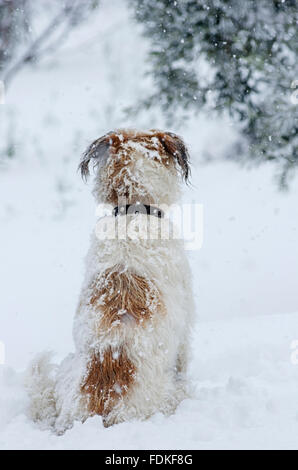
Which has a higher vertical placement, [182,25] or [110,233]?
[182,25]

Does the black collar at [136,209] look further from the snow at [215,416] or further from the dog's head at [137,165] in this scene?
the snow at [215,416]

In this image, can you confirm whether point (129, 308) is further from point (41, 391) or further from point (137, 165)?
point (137, 165)

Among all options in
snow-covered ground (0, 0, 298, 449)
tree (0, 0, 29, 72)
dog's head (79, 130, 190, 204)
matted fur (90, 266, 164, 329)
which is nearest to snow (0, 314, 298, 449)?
snow-covered ground (0, 0, 298, 449)

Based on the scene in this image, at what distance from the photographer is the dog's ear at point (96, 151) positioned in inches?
101

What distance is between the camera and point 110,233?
2402 mm

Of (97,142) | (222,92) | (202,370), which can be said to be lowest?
(202,370)

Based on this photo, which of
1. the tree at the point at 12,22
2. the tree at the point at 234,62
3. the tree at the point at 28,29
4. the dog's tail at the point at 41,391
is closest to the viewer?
the dog's tail at the point at 41,391

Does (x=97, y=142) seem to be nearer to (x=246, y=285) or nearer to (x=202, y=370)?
(x=202, y=370)

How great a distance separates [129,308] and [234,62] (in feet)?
15.9

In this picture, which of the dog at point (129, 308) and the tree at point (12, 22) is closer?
the dog at point (129, 308)

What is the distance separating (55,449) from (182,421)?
0.62 metres

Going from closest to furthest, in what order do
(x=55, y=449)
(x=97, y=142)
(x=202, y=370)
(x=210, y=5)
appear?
(x=55, y=449)
(x=97, y=142)
(x=202, y=370)
(x=210, y=5)

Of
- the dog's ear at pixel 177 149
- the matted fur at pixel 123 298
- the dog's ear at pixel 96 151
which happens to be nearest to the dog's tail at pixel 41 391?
the matted fur at pixel 123 298

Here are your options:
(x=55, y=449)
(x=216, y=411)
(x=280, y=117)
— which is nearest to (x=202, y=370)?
(x=216, y=411)
